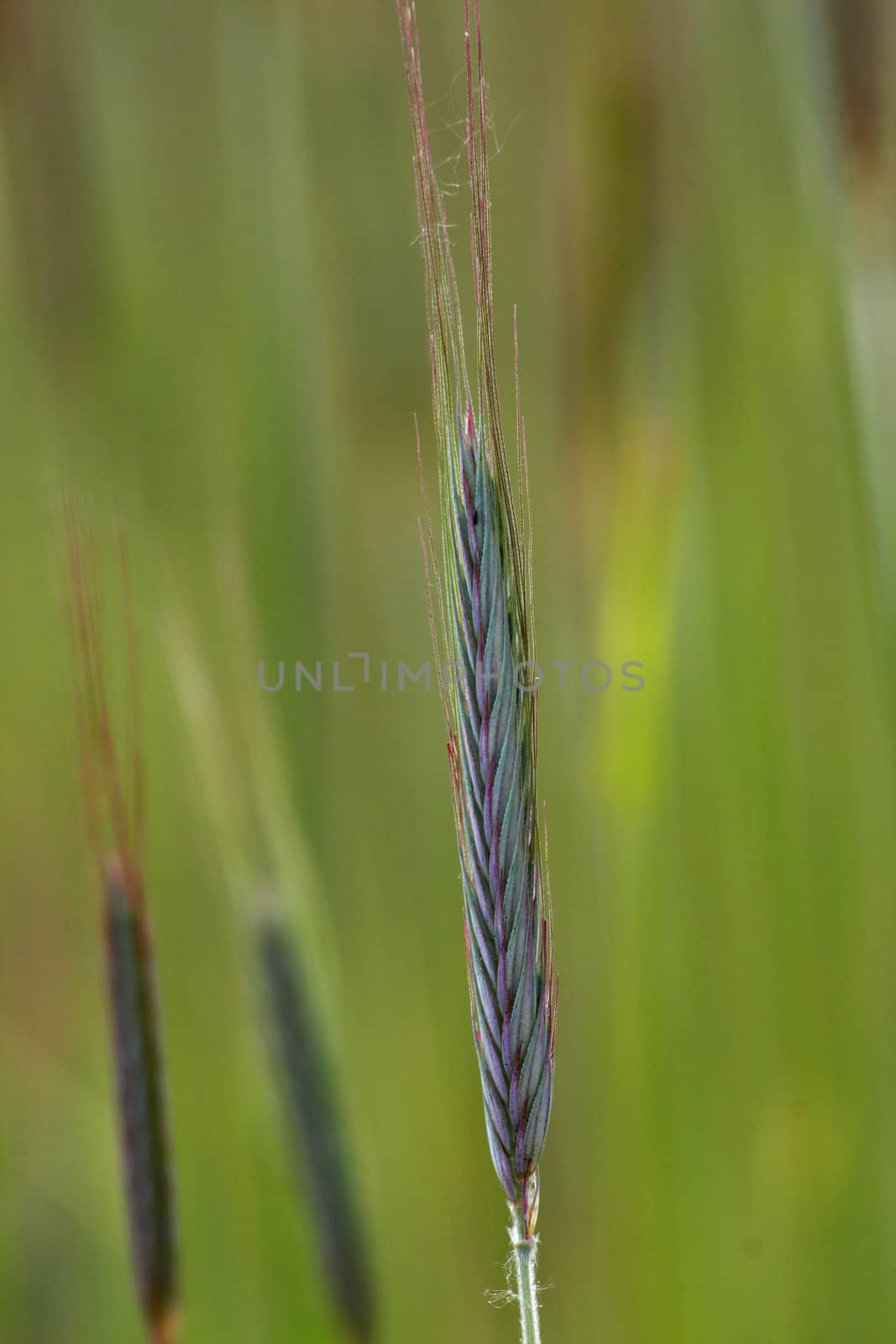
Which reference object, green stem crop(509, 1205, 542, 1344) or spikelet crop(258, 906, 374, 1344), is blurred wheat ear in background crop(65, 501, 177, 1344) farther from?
green stem crop(509, 1205, 542, 1344)

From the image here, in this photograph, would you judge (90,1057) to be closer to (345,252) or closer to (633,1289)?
(633,1289)

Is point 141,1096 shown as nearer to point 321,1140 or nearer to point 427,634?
point 321,1140

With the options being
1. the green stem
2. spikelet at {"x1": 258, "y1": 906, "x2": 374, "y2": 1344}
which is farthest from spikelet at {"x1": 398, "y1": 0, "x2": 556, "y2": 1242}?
spikelet at {"x1": 258, "y1": 906, "x2": 374, "y2": 1344}

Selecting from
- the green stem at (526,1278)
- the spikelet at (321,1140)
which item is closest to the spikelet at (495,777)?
the green stem at (526,1278)

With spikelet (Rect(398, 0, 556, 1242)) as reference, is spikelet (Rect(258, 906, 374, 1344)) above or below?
below

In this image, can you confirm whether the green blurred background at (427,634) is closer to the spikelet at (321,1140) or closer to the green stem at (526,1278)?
the spikelet at (321,1140)

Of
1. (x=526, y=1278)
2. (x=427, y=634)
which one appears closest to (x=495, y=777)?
(x=526, y=1278)
